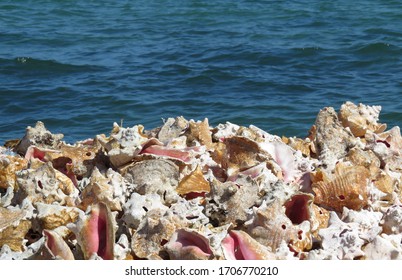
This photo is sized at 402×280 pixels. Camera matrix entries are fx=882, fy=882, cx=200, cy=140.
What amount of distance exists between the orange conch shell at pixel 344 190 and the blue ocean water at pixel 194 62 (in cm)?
462

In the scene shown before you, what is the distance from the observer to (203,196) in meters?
3.12

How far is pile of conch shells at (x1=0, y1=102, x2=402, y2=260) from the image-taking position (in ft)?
8.77

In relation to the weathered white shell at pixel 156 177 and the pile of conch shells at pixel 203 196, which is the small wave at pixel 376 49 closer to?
the pile of conch shells at pixel 203 196

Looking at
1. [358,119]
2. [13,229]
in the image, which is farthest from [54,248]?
[358,119]

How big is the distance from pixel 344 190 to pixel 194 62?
768 centimetres

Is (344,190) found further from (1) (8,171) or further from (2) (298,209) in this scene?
(1) (8,171)

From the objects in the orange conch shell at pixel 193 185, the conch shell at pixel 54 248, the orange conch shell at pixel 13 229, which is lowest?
the orange conch shell at pixel 13 229

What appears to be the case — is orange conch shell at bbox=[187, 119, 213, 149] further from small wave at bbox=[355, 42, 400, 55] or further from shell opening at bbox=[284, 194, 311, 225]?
small wave at bbox=[355, 42, 400, 55]

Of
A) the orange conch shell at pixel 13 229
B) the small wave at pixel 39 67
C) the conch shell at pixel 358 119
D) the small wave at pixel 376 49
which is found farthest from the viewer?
the small wave at pixel 376 49

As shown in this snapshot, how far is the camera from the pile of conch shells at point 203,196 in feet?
8.77

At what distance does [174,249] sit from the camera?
2633mm

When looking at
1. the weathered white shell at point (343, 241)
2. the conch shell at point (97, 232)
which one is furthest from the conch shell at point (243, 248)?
the conch shell at point (97, 232)

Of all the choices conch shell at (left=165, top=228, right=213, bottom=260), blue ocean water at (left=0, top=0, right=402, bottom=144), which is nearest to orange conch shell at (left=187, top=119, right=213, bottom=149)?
conch shell at (left=165, top=228, right=213, bottom=260)
